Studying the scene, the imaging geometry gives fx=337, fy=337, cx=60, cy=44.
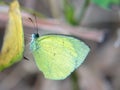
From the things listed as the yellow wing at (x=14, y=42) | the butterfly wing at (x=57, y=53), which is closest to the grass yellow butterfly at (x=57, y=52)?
the butterfly wing at (x=57, y=53)

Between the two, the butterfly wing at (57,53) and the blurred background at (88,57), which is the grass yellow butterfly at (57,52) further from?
the blurred background at (88,57)

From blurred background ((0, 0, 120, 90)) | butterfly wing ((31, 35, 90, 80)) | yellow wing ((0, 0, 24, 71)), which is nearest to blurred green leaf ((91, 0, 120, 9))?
blurred background ((0, 0, 120, 90))

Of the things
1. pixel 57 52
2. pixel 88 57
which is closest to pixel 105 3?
pixel 88 57

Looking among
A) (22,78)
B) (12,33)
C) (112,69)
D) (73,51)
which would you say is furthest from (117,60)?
(12,33)

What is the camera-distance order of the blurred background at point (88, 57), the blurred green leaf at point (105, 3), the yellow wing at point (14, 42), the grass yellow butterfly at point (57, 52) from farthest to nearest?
the blurred background at point (88, 57)
the blurred green leaf at point (105, 3)
the grass yellow butterfly at point (57, 52)
the yellow wing at point (14, 42)

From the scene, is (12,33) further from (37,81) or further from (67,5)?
(37,81)

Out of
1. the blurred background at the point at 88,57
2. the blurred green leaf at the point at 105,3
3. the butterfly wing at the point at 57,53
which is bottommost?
the blurred background at the point at 88,57

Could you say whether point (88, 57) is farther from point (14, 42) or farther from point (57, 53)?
point (14, 42)
